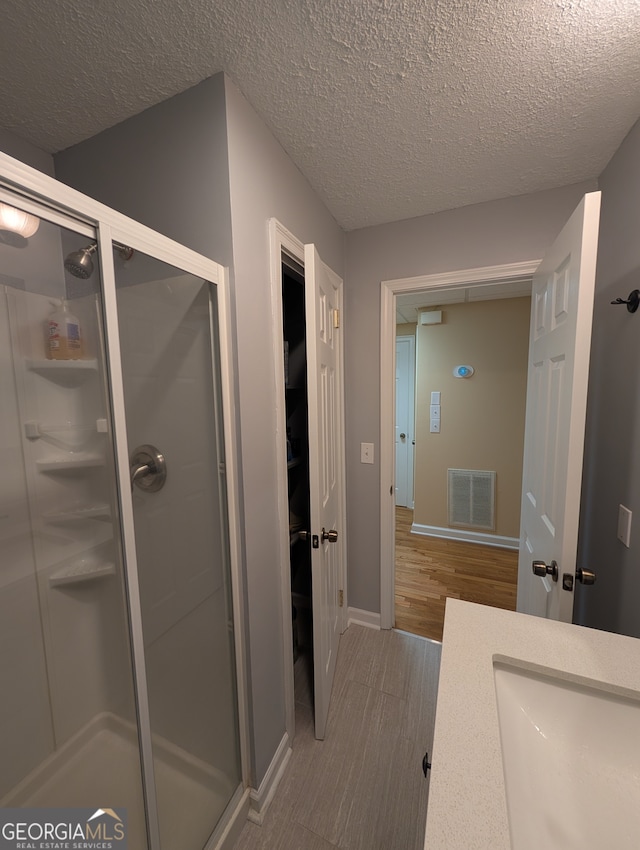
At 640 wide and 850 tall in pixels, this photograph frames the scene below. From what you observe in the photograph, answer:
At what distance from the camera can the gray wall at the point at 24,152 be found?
1.16m

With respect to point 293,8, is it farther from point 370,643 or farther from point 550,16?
point 370,643

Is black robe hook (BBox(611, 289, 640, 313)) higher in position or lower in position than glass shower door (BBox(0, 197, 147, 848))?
higher

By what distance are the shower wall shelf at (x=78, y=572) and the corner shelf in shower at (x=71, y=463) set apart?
27 cm

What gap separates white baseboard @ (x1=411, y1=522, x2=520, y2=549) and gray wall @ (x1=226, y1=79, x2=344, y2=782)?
2.44m

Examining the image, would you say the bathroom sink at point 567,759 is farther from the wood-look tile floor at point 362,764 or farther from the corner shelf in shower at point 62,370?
the corner shelf in shower at point 62,370

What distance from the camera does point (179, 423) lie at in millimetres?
1008

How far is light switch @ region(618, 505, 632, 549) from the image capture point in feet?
3.69

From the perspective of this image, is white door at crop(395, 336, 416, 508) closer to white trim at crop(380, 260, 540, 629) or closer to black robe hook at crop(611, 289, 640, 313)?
white trim at crop(380, 260, 540, 629)

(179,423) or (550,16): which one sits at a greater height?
(550,16)

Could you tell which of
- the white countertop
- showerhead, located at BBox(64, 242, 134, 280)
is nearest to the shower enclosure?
showerhead, located at BBox(64, 242, 134, 280)

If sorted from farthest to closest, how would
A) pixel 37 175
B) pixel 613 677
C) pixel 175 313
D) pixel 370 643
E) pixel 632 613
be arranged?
pixel 370 643 → pixel 632 613 → pixel 175 313 → pixel 613 677 → pixel 37 175

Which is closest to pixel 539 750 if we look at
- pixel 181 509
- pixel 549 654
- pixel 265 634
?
pixel 549 654

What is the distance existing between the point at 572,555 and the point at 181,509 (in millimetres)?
1204

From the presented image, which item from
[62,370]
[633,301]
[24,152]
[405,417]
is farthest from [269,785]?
[405,417]
